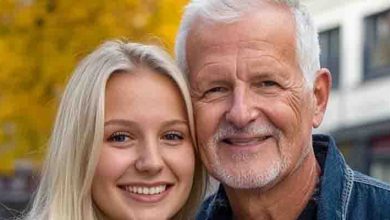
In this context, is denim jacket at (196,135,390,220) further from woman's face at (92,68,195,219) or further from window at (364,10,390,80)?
window at (364,10,390,80)

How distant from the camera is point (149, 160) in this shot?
10.6 feet

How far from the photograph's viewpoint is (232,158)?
10.7 ft

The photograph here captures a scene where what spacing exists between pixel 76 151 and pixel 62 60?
5.00 meters

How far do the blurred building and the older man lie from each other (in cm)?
1587

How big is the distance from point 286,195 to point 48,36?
5.23 metres

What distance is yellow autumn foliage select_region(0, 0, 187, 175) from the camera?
8031mm

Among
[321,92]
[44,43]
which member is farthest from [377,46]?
[321,92]

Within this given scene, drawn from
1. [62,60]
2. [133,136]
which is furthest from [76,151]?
[62,60]

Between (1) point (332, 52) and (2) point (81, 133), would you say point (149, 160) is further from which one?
(1) point (332, 52)

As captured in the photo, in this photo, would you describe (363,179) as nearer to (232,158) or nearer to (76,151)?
(232,158)

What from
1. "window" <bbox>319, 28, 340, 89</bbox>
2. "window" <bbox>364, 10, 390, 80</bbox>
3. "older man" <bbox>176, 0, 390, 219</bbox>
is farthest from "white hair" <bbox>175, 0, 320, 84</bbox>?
"window" <bbox>319, 28, 340, 89</bbox>

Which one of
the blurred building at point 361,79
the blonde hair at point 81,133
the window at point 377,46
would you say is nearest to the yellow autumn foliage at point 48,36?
the blonde hair at point 81,133

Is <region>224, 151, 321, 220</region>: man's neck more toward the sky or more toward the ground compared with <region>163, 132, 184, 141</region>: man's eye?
more toward the ground

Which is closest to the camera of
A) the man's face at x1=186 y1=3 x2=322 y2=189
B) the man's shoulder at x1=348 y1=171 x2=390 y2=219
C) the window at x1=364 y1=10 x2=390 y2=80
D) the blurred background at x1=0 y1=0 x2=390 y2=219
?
the man's shoulder at x1=348 y1=171 x2=390 y2=219
